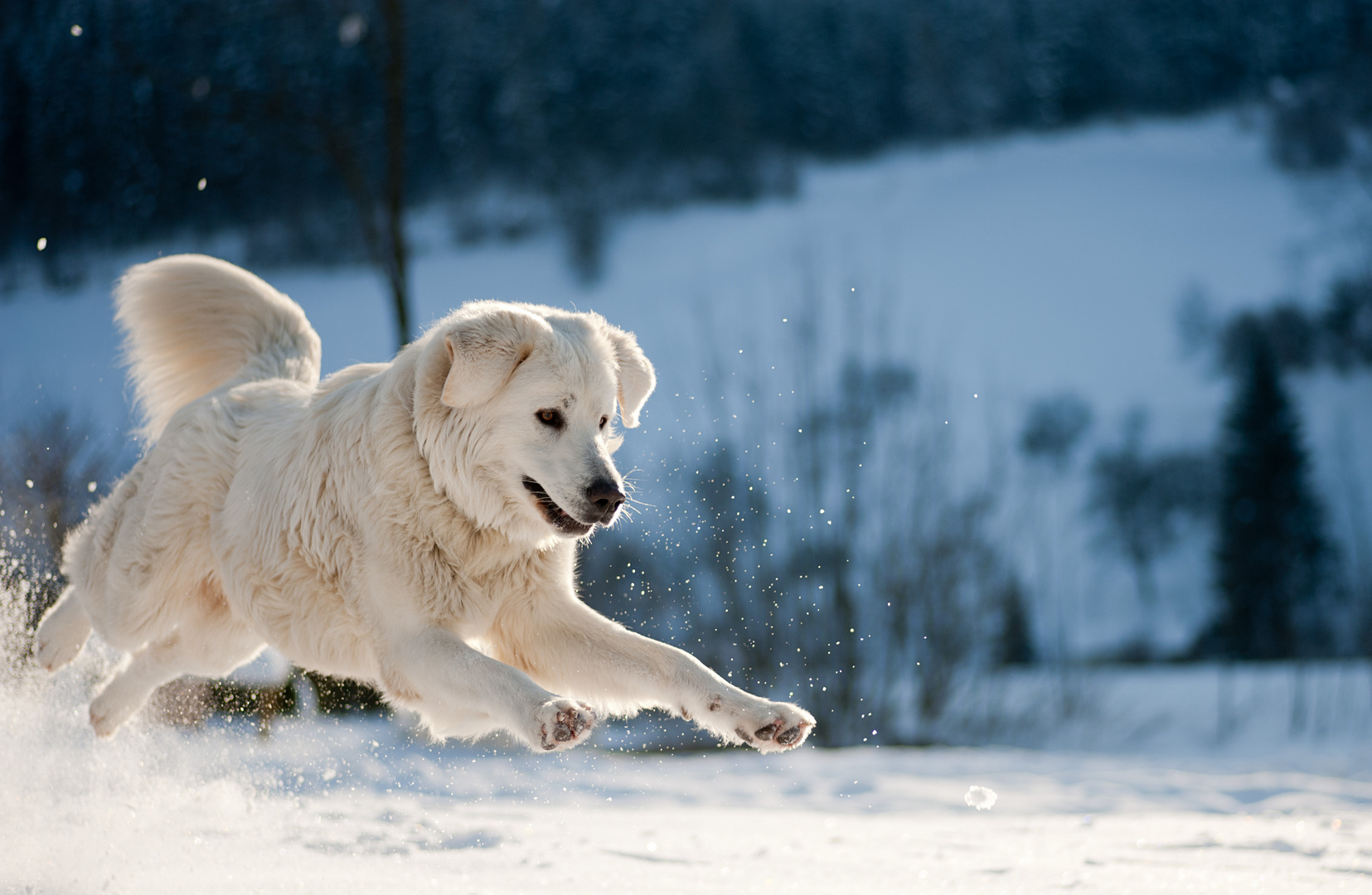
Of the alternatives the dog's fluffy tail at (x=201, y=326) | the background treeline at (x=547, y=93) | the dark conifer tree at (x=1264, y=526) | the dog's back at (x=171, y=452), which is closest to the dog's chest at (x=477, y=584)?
the dog's back at (x=171, y=452)

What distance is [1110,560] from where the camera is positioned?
79.2 ft

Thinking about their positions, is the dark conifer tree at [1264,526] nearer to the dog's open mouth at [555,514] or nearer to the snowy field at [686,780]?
the snowy field at [686,780]

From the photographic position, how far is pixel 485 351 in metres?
2.68

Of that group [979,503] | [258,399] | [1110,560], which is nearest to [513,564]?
[258,399]

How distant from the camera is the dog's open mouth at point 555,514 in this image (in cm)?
279

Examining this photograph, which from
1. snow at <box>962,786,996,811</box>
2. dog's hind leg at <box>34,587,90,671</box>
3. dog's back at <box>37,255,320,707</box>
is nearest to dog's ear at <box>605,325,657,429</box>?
dog's back at <box>37,255,320,707</box>

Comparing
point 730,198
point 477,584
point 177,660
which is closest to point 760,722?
point 477,584

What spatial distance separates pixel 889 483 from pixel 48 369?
7.69 meters

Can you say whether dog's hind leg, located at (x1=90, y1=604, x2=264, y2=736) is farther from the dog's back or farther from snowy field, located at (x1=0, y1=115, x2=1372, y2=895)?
snowy field, located at (x1=0, y1=115, x2=1372, y2=895)

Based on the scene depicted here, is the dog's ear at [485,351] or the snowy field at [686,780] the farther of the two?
the snowy field at [686,780]

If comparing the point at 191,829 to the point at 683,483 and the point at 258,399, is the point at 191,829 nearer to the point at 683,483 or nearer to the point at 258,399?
the point at 258,399

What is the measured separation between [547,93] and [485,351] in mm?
25461

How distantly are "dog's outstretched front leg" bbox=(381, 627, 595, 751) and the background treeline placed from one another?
6.82m

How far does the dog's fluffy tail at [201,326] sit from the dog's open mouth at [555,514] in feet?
5.59
